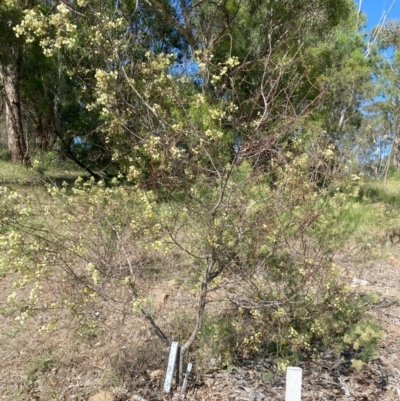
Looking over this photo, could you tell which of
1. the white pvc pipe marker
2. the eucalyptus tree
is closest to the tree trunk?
the eucalyptus tree

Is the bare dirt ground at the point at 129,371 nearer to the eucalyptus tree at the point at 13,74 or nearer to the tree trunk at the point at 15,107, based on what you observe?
the eucalyptus tree at the point at 13,74

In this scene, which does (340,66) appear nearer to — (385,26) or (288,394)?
(385,26)

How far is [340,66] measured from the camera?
53.5 feet

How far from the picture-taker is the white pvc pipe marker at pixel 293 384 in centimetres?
194

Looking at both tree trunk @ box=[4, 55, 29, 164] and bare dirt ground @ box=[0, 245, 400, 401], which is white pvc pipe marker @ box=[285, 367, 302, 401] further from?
tree trunk @ box=[4, 55, 29, 164]

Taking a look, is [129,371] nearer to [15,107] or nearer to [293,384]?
[293,384]

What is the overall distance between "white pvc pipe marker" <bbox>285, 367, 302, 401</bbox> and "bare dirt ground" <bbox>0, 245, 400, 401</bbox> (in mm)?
556

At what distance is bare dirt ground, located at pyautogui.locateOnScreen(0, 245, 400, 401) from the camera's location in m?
2.52

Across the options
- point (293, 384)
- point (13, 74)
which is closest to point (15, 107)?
point (13, 74)

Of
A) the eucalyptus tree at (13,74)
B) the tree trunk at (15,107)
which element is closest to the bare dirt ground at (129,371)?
the eucalyptus tree at (13,74)

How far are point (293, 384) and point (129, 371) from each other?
1.21m

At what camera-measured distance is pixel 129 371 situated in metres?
2.69

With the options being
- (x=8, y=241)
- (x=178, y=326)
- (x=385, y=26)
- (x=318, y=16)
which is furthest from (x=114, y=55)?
(x=385, y=26)

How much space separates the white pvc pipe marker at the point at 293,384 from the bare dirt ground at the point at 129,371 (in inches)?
21.9
